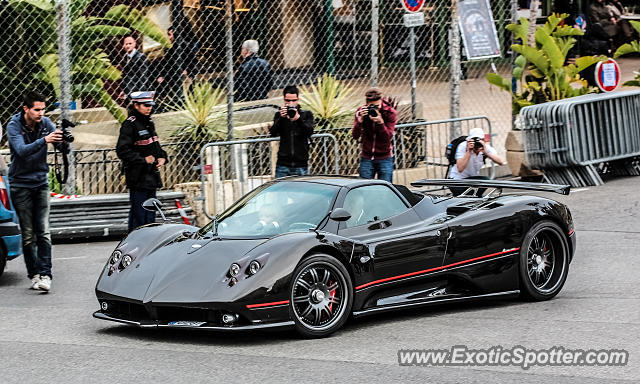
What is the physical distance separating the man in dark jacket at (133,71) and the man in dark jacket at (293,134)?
3.27m

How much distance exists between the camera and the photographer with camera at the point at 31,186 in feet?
34.2

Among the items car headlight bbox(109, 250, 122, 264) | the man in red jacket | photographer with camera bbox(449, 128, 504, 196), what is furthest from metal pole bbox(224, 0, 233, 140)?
car headlight bbox(109, 250, 122, 264)

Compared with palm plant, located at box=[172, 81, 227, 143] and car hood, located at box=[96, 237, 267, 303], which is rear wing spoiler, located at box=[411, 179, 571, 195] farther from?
palm plant, located at box=[172, 81, 227, 143]

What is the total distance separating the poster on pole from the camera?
17.8 metres

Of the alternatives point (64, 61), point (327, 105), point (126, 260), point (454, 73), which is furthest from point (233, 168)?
point (126, 260)

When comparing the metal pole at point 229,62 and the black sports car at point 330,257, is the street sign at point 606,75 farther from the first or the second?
the black sports car at point 330,257

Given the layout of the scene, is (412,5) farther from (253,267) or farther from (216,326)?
(216,326)

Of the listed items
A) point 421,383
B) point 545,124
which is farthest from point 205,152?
point 421,383

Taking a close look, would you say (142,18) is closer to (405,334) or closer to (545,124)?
(545,124)

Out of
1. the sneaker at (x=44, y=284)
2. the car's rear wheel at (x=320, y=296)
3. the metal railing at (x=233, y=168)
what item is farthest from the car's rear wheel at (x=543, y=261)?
the metal railing at (x=233, y=168)

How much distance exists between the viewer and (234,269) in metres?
7.92

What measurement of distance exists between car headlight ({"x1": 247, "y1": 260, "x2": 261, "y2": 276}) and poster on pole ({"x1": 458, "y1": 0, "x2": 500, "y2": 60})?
10.5 m

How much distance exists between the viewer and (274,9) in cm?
1944

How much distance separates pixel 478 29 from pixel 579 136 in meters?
2.70
